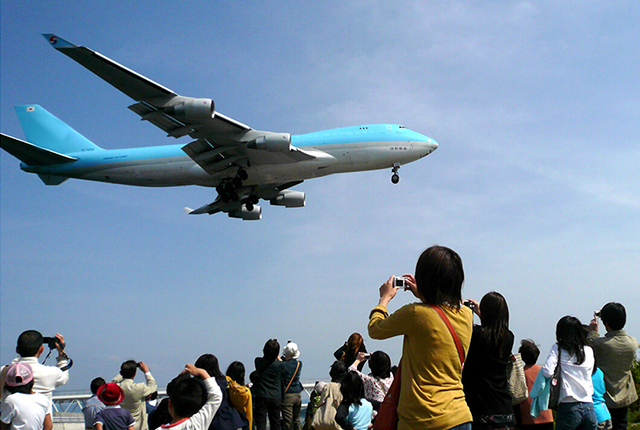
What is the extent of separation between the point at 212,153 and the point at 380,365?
23239mm

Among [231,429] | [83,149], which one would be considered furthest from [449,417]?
[83,149]

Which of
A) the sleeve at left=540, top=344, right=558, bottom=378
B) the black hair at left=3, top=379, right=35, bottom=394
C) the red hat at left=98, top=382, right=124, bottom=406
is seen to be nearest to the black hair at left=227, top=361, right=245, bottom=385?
the red hat at left=98, top=382, right=124, bottom=406

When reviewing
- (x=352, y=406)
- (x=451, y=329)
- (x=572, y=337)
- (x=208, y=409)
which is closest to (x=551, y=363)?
(x=572, y=337)

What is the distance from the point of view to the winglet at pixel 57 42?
24.1 metres

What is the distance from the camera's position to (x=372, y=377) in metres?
8.61

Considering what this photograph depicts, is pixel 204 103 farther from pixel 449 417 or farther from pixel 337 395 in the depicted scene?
pixel 449 417

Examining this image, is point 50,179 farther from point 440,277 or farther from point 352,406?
point 440,277

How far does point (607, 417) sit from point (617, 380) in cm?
96

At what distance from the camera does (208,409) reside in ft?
18.2

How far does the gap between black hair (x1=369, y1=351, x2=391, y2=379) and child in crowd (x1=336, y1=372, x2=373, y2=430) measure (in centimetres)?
44

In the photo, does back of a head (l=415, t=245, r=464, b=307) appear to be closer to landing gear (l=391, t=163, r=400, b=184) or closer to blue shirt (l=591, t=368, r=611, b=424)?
blue shirt (l=591, t=368, r=611, b=424)

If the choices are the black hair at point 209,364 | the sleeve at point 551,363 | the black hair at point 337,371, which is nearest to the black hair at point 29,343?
the black hair at point 209,364

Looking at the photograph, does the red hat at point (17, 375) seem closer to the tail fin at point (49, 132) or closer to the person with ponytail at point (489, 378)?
the person with ponytail at point (489, 378)

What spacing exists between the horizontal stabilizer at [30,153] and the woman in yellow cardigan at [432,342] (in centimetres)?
3233
